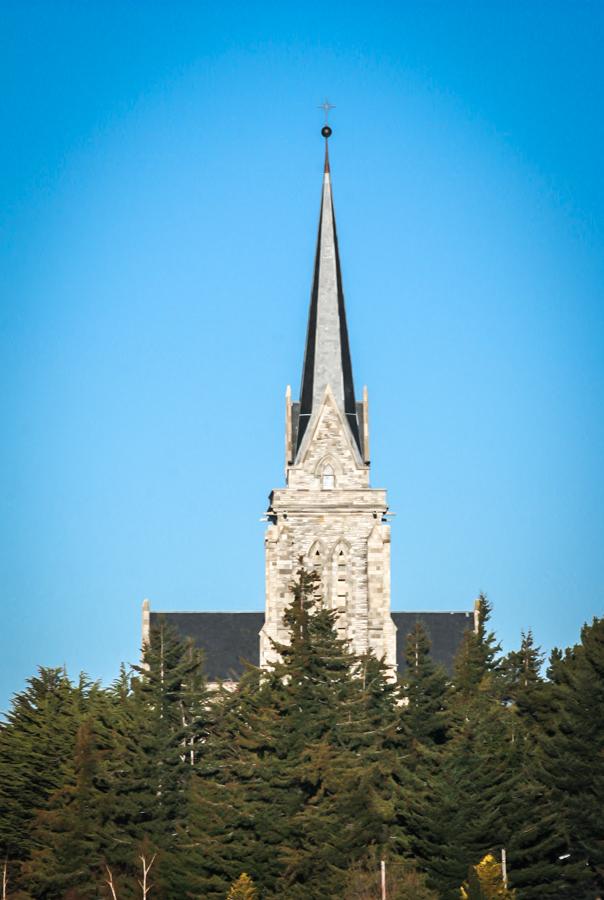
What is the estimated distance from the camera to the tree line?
6656cm

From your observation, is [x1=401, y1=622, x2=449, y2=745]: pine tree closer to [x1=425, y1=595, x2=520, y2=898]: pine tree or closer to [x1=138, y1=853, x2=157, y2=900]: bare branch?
[x1=425, y1=595, x2=520, y2=898]: pine tree

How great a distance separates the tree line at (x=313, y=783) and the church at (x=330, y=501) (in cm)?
998

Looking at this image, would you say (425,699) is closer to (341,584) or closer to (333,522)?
(341,584)

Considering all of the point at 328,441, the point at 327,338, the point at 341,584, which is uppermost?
the point at 327,338

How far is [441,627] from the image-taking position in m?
107

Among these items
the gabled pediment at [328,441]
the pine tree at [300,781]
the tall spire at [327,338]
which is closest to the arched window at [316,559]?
the gabled pediment at [328,441]

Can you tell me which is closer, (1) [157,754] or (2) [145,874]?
(2) [145,874]

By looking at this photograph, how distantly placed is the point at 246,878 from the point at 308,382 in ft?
115

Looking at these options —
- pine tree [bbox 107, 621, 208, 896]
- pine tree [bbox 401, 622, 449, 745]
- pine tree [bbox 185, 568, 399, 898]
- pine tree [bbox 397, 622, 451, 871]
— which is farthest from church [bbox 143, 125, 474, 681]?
pine tree [bbox 185, 568, 399, 898]

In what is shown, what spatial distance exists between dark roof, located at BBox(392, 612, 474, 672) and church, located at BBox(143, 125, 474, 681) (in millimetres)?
4119

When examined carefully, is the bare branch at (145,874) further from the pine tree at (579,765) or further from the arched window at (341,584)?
the arched window at (341,584)

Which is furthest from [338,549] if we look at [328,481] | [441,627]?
[441,627]

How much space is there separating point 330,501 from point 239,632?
1236 centimetres

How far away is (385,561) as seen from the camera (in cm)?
9538
